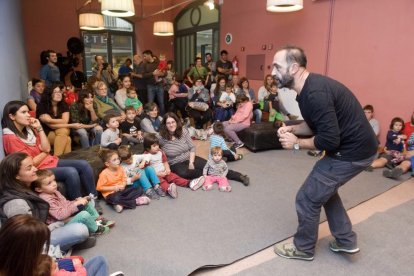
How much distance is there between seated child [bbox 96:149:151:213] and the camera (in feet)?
9.89

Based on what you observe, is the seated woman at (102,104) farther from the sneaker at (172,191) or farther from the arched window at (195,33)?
the arched window at (195,33)

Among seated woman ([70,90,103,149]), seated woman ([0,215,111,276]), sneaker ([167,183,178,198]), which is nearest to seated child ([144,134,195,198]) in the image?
sneaker ([167,183,178,198])

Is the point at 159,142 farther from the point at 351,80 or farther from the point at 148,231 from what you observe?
the point at 351,80

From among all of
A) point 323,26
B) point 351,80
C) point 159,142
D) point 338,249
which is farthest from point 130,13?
point 338,249

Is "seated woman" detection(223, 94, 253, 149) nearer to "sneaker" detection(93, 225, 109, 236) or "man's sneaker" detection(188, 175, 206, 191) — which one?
"man's sneaker" detection(188, 175, 206, 191)

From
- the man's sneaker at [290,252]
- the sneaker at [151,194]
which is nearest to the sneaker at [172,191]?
the sneaker at [151,194]

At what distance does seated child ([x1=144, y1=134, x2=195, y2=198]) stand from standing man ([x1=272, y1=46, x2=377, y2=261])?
164 cm

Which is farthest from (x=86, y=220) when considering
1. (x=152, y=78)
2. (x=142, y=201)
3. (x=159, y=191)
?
(x=152, y=78)

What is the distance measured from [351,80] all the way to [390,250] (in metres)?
3.56

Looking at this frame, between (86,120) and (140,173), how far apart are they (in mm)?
1616

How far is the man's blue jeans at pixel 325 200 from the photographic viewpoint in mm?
2008

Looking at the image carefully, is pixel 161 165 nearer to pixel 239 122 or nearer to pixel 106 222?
pixel 106 222

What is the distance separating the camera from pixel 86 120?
4379mm

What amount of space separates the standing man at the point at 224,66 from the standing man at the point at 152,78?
58.8 inches
